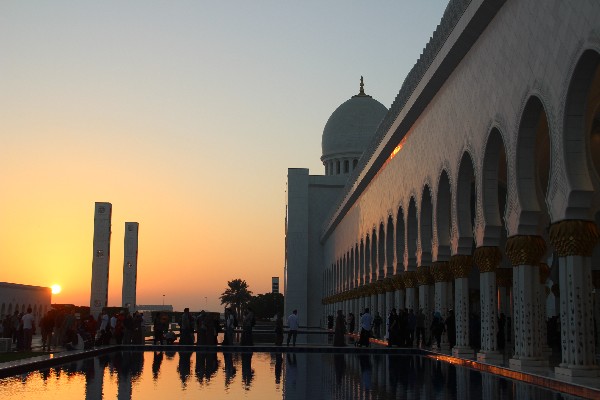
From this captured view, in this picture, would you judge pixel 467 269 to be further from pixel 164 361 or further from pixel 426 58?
pixel 164 361

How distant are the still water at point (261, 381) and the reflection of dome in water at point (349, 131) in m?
35.4

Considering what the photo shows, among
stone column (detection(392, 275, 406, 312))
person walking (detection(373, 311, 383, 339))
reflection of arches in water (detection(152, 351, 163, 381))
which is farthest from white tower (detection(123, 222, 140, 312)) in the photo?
reflection of arches in water (detection(152, 351, 163, 381))

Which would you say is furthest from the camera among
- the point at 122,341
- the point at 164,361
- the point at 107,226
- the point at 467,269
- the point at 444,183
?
the point at 107,226

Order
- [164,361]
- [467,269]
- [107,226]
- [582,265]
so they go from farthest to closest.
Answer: [107,226] → [467,269] → [164,361] → [582,265]

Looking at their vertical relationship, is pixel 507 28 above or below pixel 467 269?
above

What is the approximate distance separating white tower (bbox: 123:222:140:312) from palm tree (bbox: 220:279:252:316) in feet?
138

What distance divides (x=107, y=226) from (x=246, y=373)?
18519 millimetres

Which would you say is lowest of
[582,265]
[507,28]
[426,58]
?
[582,265]

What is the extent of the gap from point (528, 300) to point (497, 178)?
235 centimetres

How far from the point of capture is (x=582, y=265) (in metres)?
9.57

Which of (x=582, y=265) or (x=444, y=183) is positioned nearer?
(x=582, y=265)

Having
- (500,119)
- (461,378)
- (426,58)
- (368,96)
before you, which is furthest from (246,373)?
(368,96)

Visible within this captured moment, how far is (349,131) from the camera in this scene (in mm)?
48562

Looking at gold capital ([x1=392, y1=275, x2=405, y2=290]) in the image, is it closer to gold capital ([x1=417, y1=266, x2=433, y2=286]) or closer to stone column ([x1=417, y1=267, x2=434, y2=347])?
stone column ([x1=417, y1=267, x2=434, y2=347])
